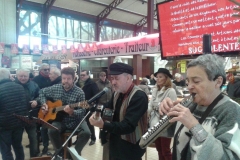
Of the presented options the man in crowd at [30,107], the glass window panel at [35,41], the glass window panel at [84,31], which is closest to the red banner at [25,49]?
the glass window panel at [35,41]

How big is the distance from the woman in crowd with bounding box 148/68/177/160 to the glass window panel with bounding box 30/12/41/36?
39.8 feet

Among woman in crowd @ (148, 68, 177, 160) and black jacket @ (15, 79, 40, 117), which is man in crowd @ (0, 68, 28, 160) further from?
woman in crowd @ (148, 68, 177, 160)

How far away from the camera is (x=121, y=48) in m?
9.69

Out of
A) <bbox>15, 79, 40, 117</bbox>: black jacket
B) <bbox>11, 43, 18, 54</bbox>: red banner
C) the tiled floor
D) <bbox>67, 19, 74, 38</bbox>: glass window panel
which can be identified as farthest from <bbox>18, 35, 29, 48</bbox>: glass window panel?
the tiled floor

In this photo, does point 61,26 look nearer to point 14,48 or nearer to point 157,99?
point 14,48

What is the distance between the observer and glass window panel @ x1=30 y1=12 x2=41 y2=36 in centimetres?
1375

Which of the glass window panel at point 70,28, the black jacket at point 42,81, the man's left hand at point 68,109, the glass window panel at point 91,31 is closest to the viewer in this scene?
the man's left hand at point 68,109

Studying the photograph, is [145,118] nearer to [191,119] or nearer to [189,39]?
[191,119]

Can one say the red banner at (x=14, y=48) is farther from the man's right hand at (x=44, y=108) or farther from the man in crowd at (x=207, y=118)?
the man in crowd at (x=207, y=118)

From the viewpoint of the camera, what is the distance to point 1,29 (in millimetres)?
12117

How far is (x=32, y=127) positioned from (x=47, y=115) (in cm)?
75

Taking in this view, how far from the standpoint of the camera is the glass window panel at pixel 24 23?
13359 millimetres

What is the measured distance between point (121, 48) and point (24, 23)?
707cm

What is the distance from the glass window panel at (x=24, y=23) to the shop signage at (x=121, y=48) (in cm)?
406
